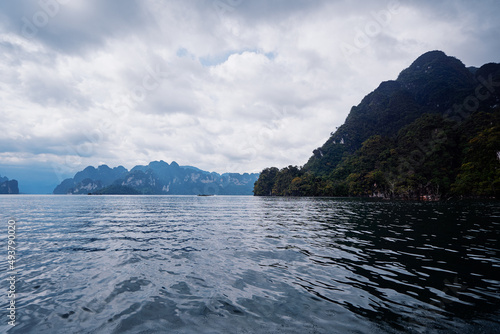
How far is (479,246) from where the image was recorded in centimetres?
1695

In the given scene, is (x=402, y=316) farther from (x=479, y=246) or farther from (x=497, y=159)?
(x=497, y=159)

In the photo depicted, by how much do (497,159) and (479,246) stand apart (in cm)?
10975

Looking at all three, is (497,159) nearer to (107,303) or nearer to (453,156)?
(453,156)

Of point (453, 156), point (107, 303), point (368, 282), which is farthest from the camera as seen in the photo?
point (453, 156)

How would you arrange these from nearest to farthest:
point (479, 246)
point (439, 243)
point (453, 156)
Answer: point (479, 246), point (439, 243), point (453, 156)

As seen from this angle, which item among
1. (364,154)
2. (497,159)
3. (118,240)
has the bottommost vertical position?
(118,240)

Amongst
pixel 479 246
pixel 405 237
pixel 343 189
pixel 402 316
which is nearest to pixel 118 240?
pixel 402 316

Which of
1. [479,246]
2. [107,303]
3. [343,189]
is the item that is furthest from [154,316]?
[343,189]

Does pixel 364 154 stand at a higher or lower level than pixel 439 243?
higher

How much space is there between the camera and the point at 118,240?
20.9 metres

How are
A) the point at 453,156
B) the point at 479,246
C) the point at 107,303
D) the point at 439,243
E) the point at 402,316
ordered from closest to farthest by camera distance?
1. the point at 402,316
2. the point at 107,303
3. the point at 479,246
4. the point at 439,243
5. the point at 453,156

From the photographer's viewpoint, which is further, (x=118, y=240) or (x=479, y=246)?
(x=118, y=240)

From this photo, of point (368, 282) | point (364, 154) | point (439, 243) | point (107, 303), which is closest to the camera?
point (107, 303)

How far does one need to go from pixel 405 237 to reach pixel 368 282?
1372 centimetres
